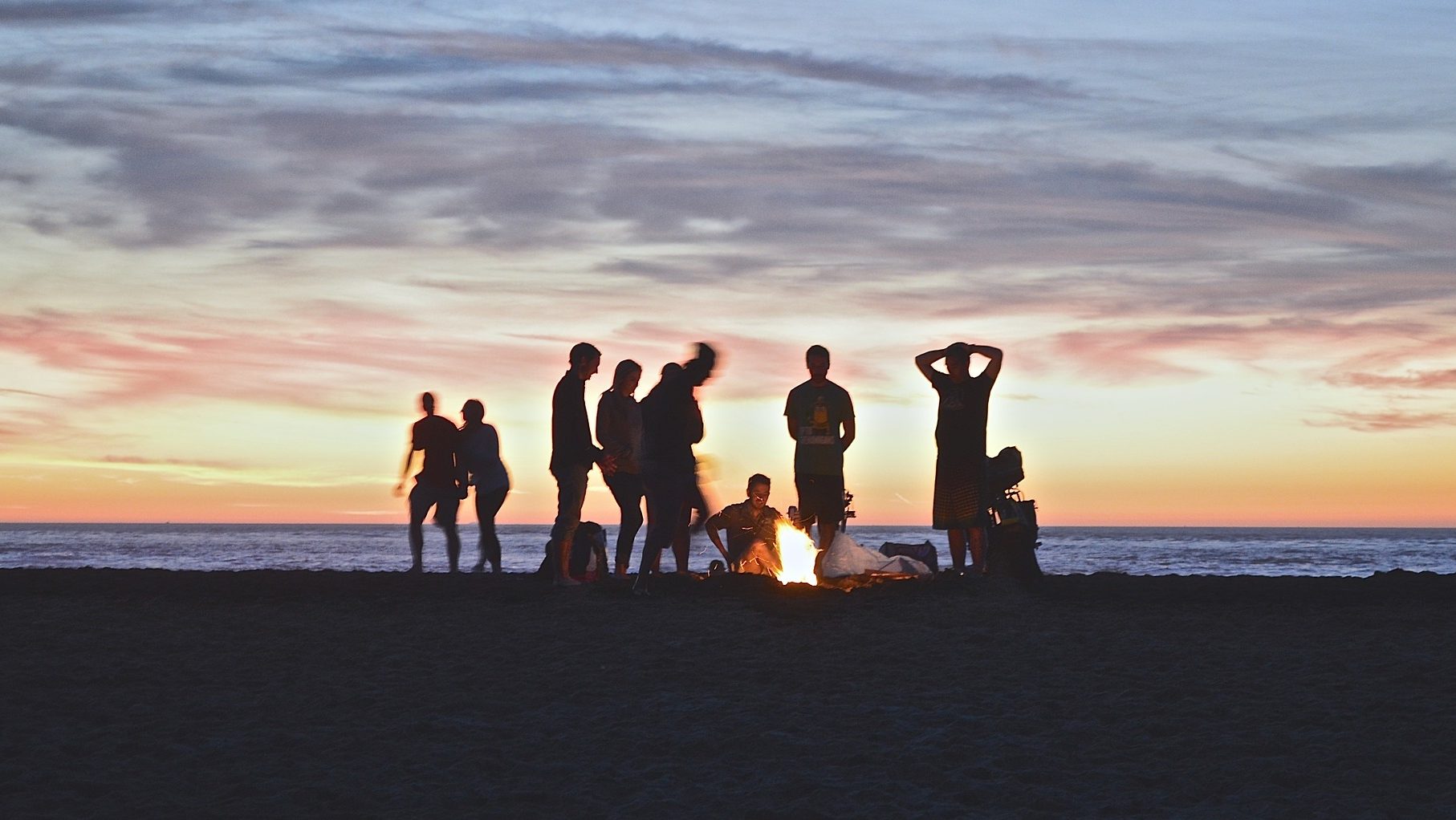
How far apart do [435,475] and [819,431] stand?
4.42m

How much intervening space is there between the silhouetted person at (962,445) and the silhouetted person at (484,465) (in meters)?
4.56

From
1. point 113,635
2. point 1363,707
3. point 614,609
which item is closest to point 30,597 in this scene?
point 113,635

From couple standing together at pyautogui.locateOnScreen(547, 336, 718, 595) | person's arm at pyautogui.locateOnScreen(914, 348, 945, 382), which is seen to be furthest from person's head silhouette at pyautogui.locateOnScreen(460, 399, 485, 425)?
person's arm at pyautogui.locateOnScreen(914, 348, 945, 382)

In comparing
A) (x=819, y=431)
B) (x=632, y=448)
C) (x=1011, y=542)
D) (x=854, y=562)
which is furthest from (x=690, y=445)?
(x=1011, y=542)

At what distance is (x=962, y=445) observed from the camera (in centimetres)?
1209

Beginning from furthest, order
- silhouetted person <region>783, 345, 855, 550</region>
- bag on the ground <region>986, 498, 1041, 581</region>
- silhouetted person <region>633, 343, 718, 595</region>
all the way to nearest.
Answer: bag on the ground <region>986, 498, 1041, 581</region>, silhouetted person <region>783, 345, 855, 550</region>, silhouetted person <region>633, 343, 718, 595</region>

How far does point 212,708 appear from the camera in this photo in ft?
23.5

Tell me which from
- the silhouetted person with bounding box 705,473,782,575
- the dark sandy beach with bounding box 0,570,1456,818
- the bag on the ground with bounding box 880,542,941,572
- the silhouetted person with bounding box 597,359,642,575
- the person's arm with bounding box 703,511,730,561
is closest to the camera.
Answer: the dark sandy beach with bounding box 0,570,1456,818

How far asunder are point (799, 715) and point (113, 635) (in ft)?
17.8

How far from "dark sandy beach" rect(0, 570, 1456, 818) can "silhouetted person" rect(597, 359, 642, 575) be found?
2.97 ft

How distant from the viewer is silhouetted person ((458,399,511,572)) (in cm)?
1371

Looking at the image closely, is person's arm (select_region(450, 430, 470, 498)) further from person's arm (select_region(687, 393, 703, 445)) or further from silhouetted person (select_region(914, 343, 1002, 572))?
silhouetted person (select_region(914, 343, 1002, 572))

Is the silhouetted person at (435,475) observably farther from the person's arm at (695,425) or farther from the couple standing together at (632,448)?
the person's arm at (695,425)

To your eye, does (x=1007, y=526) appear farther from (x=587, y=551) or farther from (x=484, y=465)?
(x=484, y=465)
